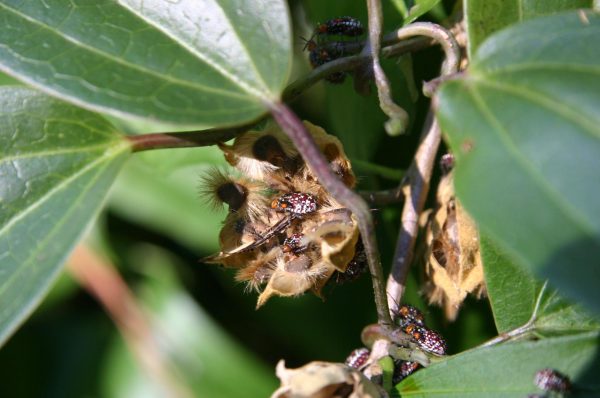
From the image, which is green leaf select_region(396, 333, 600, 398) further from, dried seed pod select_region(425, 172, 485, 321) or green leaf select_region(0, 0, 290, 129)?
green leaf select_region(0, 0, 290, 129)

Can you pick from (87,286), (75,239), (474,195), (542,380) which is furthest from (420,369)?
(87,286)

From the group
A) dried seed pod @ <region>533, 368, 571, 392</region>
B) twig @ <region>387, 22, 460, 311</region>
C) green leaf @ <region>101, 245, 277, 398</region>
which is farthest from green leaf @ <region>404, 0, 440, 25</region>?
green leaf @ <region>101, 245, 277, 398</region>

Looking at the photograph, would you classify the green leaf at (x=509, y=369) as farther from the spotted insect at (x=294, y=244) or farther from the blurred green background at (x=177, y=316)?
the blurred green background at (x=177, y=316)

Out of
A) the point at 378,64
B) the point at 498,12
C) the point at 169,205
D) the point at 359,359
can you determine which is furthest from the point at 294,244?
the point at 169,205

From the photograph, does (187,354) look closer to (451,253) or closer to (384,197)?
(384,197)

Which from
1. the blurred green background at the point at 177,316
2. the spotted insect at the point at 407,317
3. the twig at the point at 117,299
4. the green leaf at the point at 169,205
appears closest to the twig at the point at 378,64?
the spotted insect at the point at 407,317
